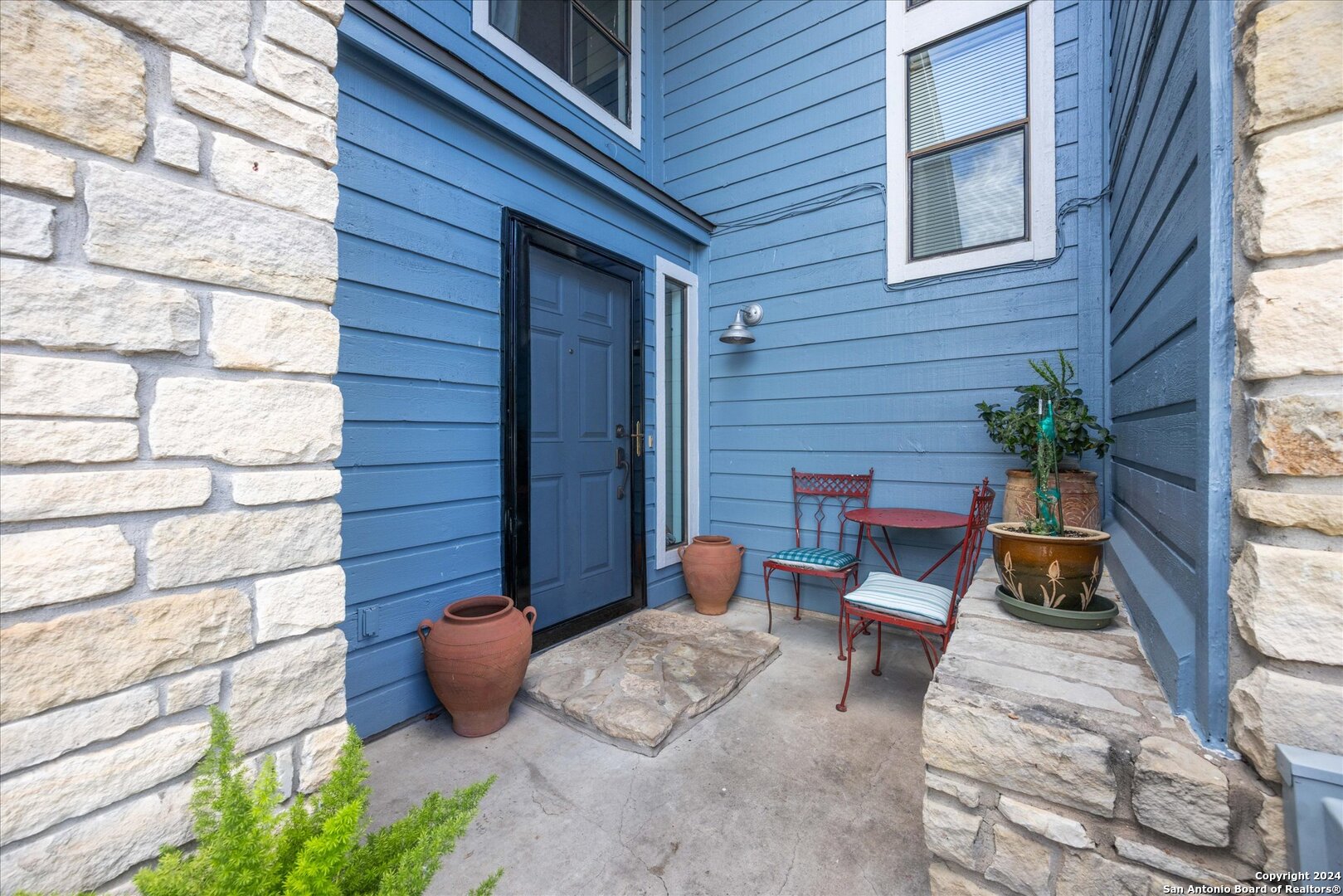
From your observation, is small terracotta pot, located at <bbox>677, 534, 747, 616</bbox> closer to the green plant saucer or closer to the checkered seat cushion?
the checkered seat cushion

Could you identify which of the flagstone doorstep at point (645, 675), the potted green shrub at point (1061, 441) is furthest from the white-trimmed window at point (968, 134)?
the flagstone doorstep at point (645, 675)

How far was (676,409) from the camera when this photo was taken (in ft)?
12.4

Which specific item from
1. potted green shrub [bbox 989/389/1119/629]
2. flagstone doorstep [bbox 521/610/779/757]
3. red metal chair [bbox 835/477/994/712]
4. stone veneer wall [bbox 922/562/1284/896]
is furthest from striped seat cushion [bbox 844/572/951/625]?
stone veneer wall [bbox 922/562/1284/896]

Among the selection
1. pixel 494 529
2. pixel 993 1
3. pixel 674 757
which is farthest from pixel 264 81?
pixel 993 1

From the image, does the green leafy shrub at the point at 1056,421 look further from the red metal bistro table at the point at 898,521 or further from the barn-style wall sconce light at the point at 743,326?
the barn-style wall sconce light at the point at 743,326

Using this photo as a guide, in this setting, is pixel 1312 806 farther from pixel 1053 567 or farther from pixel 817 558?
pixel 817 558

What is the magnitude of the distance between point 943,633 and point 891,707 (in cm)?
44

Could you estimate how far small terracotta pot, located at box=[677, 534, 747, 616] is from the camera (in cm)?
333

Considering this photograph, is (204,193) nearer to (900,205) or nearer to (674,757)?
(674,757)

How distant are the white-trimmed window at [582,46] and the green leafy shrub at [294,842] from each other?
129 inches

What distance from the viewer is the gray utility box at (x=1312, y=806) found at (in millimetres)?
733

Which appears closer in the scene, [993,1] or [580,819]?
[580,819]

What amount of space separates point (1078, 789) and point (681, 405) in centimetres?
307

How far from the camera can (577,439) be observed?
2.94 metres
